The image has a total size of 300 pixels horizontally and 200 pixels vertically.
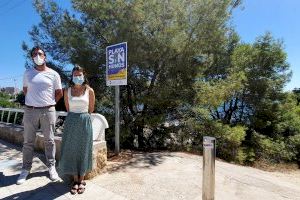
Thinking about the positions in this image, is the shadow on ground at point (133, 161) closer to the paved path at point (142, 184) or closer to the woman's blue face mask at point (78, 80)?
the paved path at point (142, 184)

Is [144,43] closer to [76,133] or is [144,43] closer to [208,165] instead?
[76,133]

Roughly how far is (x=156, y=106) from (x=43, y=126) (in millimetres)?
4065

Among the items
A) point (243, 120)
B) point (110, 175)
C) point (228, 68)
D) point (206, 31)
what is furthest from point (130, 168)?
point (243, 120)

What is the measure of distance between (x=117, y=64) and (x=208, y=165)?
2.83 metres

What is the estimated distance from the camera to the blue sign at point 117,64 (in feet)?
17.6

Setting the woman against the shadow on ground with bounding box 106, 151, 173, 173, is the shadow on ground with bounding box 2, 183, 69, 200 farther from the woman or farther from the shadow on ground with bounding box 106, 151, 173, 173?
the shadow on ground with bounding box 106, 151, 173, 173

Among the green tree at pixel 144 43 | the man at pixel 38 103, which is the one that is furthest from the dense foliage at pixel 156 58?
the man at pixel 38 103

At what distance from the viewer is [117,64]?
5492mm

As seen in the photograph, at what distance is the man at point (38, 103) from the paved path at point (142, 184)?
27 centimetres

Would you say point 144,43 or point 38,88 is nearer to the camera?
point 38,88

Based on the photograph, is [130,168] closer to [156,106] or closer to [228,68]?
[156,106]

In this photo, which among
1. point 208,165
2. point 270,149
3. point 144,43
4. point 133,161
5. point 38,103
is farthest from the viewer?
point 270,149

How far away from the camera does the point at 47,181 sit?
14.2ft

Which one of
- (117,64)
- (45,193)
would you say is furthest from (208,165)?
(117,64)
